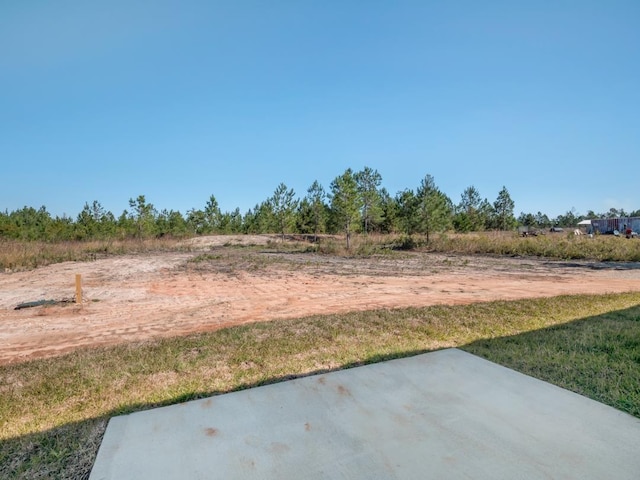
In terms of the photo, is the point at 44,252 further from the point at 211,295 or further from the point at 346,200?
the point at 346,200

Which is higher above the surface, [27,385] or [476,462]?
[476,462]

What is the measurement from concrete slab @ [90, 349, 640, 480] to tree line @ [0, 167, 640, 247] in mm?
20934

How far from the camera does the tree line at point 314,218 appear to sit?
78.3 ft

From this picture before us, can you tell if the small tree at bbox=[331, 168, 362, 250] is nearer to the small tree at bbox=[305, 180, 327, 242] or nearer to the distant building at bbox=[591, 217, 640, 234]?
the small tree at bbox=[305, 180, 327, 242]

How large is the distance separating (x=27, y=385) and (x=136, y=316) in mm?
3010

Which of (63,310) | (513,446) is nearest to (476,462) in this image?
(513,446)

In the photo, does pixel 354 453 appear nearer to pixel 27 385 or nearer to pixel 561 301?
pixel 27 385

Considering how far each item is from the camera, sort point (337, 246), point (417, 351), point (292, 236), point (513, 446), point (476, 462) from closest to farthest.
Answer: point (476, 462) → point (513, 446) → point (417, 351) → point (337, 246) → point (292, 236)

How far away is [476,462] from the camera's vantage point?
63.6 inches

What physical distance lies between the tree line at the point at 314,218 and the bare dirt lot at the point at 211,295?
11.9 metres

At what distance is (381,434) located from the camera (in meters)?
1.84

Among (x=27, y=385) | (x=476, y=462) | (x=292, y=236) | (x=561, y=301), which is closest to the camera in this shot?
(x=476, y=462)

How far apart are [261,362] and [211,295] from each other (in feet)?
15.8

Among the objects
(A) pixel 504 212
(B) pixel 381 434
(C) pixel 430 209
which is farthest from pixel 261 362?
(A) pixel 504 212
